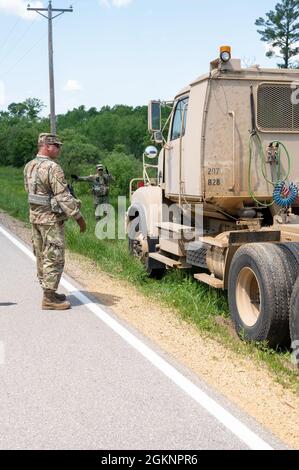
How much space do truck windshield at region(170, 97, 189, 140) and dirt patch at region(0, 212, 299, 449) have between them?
227 centimetres

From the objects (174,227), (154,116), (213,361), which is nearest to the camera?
(213,361)

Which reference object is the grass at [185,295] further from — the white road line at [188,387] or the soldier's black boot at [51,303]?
the soldier's black boot at [51,303]

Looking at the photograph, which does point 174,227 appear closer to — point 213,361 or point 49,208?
point 49,208

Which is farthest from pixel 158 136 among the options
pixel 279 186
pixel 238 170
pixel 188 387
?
pixel 188 387

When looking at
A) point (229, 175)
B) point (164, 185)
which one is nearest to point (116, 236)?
point (164, 185)

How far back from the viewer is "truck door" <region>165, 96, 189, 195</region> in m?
7.93

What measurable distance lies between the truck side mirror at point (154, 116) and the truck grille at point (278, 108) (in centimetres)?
175

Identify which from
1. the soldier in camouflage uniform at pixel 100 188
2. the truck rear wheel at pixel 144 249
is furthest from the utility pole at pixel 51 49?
the truck rear wheel at pixel 144 249

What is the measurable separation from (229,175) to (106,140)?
11338 centimetres

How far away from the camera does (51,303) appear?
7.50 meters

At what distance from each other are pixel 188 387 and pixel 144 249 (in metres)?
5.01

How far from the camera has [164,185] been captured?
8.98 meters

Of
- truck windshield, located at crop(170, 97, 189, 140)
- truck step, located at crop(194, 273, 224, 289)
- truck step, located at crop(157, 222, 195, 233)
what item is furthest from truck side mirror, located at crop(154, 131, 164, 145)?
truck step, located at crop(194, 273, 224, 289)

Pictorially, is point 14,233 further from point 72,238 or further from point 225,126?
point 225,126
